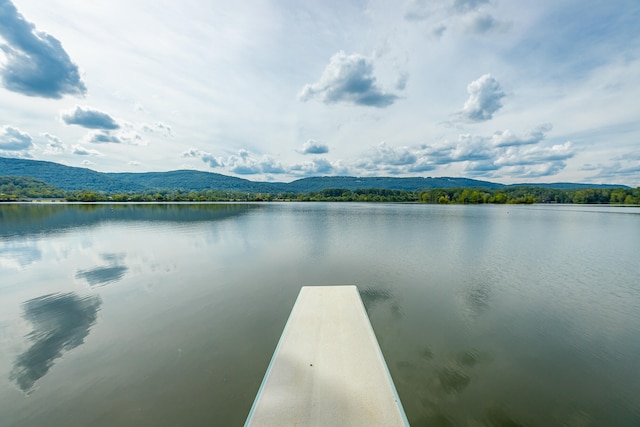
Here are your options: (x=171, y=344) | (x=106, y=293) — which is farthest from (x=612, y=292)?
(x=106, y=293)

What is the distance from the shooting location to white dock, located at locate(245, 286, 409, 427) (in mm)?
4156

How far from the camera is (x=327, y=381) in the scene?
495cm

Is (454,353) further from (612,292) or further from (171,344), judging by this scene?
(612,292)

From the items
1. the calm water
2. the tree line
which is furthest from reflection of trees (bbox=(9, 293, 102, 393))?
the tree line

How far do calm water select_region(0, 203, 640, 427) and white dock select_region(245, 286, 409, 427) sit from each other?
986mm

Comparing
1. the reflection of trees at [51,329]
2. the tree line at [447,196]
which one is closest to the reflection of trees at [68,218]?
the reflection of trees at [51,329]

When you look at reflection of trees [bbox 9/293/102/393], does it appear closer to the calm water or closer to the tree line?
the calm water

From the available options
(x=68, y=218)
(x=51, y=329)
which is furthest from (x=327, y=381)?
(x=68, y=218)

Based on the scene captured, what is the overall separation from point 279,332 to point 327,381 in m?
3.52

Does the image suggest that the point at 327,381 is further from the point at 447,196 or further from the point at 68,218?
the point at 447,196

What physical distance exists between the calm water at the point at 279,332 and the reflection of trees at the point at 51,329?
5 centimetres

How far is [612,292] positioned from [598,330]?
5.69m

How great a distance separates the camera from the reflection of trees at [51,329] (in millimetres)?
6293

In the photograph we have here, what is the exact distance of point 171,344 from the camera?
7.45 meters
